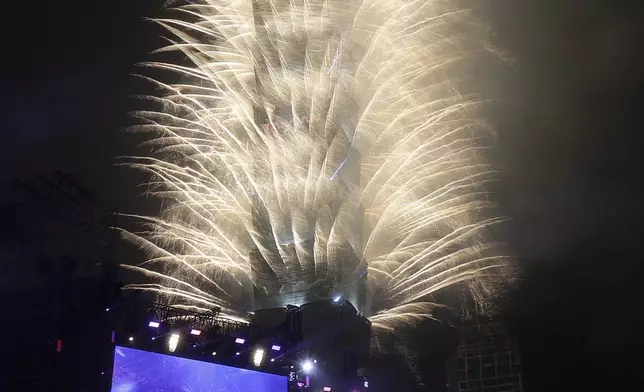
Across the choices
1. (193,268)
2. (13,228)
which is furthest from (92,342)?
(193,268)

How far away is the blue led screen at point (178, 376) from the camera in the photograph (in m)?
16.3

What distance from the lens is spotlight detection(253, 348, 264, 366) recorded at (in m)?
20.1

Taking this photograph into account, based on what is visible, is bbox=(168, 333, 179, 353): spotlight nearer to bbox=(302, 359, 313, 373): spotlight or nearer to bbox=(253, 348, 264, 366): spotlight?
bbox=(253, 348, 264, 366): spotlight

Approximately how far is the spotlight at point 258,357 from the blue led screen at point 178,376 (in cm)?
25

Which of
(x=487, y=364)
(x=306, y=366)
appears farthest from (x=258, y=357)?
(x=487, y=364)

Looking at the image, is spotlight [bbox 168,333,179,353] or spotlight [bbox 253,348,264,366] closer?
spotlight [bbox 168,333,179,353]

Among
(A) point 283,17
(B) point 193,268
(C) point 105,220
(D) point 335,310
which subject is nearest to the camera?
(C) point 105,220

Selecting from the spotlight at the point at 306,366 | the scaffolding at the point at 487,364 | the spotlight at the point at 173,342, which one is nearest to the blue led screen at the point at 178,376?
the spotlight at the point at 173,342

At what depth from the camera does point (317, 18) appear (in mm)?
21219

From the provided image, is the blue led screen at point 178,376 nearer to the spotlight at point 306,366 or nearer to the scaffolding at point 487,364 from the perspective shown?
the spotlight at point 306,366

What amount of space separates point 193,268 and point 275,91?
19.3ft

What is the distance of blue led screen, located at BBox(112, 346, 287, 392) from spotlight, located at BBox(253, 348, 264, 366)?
25 cm

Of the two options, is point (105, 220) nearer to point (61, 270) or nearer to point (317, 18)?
point (61, 270)

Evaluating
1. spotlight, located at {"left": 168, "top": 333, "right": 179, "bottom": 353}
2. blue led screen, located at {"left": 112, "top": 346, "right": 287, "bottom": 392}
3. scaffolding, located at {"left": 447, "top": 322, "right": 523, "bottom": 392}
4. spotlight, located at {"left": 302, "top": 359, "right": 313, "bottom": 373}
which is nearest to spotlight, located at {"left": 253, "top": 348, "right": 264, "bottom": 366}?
blue led screen, located at {"left": 112, "top": 346, "right": 287, "bottom": 392}
